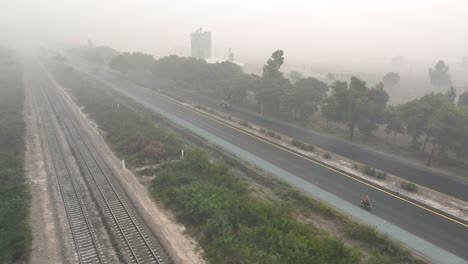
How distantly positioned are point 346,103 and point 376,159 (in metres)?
11.8

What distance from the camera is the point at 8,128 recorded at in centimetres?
4281

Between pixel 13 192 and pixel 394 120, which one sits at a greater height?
pixel 394 120

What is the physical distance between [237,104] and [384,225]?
4742 centimetres

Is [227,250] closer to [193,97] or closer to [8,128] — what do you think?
[8,128]

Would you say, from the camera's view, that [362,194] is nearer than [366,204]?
No

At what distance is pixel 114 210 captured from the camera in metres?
24.2

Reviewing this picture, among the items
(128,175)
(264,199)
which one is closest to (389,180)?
(264,199)

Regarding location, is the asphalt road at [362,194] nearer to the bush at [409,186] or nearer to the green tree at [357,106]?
the bush at [409,186]

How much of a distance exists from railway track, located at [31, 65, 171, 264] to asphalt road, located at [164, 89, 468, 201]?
2653 centimetres

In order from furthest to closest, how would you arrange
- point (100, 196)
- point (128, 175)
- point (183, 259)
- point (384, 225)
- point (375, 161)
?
point (375, 161) → point (128, 175) → point (100, 196) → point (384, 225) → point (183, 259)

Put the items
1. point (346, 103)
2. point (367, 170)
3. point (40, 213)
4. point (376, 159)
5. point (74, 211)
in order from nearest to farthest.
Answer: point (40, 213)
point (74, 211)
point (367, 170)
point (376, 159)
point (346, 103)

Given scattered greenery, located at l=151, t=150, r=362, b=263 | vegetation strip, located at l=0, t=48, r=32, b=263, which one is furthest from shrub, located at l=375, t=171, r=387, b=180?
vegetation strip, located at l=0, t=48, r=32, b=263

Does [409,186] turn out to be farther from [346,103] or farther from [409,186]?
[346,103]

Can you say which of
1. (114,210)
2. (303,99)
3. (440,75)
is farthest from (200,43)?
(114,210)
